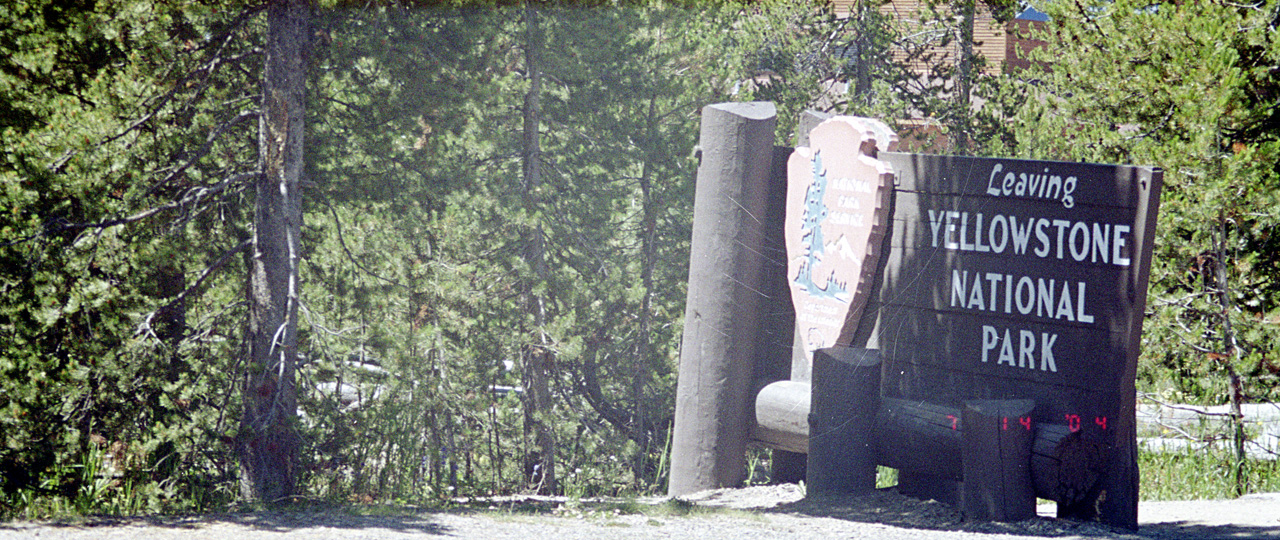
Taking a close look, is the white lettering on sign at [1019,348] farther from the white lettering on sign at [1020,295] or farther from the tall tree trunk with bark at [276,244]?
the tall tree trunk with bark at [276,244]

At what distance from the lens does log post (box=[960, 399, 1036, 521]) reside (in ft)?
21.4

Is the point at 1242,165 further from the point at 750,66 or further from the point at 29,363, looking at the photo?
the point at 29,363

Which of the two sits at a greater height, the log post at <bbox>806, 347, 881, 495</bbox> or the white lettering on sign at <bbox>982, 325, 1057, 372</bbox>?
the white lettering on sign at <bbox>982, 325, 1057, 372</bbox>

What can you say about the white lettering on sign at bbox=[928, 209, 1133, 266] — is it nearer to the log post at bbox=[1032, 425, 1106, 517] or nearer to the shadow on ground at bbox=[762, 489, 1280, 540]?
the log post at bbox=[1032, 425, 1106, 517]

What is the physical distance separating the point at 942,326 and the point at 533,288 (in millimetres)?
7207

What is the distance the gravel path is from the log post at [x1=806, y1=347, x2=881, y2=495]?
0.17 metres

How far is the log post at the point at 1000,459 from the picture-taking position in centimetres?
652

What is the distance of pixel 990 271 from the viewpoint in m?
7.00

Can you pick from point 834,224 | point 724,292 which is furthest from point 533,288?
point 834,224

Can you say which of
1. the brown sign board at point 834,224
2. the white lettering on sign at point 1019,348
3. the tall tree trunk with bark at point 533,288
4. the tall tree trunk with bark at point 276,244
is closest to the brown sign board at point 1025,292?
the white lettering on sign at point 1019,348

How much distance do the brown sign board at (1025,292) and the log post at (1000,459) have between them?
80mm

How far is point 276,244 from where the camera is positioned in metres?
8.79

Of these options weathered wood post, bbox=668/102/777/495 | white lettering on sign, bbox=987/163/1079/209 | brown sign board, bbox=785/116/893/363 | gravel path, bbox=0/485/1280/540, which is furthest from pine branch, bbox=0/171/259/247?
white lettering on sign, bbox=987/163/1079/209

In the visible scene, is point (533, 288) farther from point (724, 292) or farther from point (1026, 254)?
point (1026, 254)
